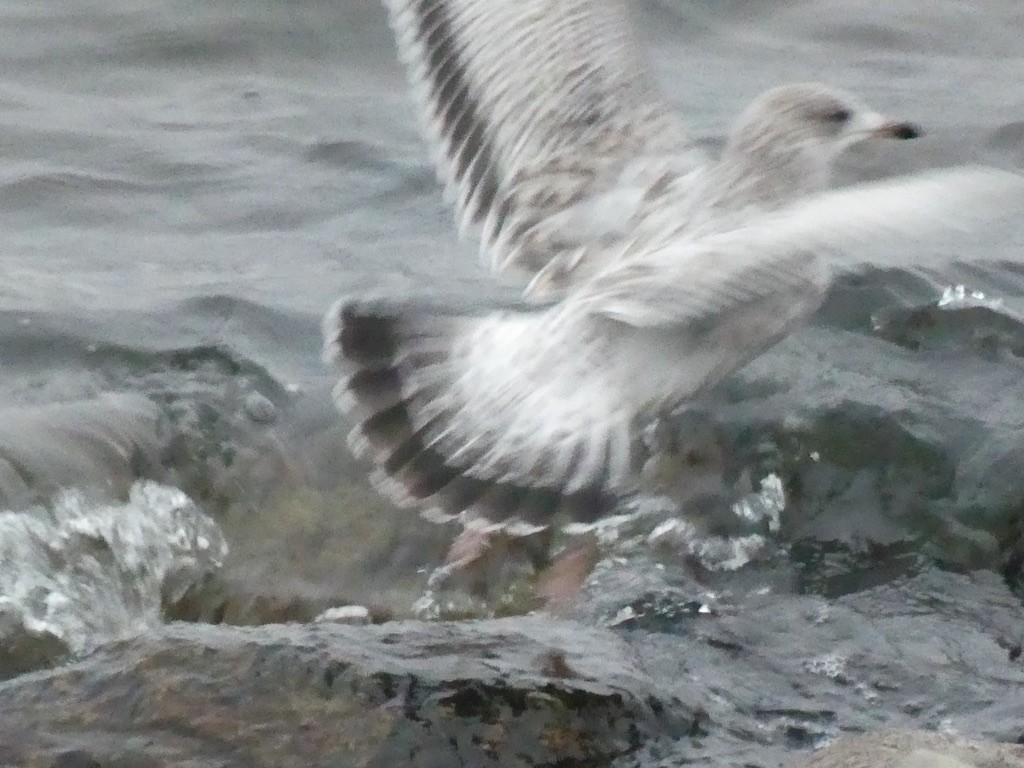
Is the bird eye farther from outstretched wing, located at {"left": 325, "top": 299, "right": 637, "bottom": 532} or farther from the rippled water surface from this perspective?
outstretched wing, located at {"left": 325, "top": 299, "right": 637, "bottom": 532}

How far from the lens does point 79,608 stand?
443cm

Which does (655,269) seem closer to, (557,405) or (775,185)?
(557,405)

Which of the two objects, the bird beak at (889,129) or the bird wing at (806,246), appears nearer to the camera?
the bird wing at (806,246)

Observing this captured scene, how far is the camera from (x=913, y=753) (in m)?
3.23

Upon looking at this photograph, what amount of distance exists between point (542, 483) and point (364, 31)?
4.92 metres

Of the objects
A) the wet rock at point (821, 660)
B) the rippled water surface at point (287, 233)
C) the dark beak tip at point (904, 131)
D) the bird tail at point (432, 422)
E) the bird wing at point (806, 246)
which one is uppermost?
the bird wing at point (806, 246)

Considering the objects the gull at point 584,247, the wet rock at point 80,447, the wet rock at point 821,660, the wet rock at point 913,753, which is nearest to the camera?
the wet rock at point 913,753

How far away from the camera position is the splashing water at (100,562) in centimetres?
436

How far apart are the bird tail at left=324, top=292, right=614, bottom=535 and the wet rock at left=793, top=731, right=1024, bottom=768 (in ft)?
3.60

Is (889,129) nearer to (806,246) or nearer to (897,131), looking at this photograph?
(897,131)

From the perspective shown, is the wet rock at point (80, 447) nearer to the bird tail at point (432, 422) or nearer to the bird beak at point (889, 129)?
the bird tail at point (432, 422)

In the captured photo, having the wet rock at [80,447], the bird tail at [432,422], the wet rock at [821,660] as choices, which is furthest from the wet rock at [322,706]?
the wet rock at [80,447]

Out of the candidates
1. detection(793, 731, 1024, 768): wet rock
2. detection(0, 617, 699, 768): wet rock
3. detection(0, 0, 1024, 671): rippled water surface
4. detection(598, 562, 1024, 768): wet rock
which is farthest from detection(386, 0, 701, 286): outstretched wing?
detection(793, 731, 1024, 768): wet rock

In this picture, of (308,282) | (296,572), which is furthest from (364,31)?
(296,572)
